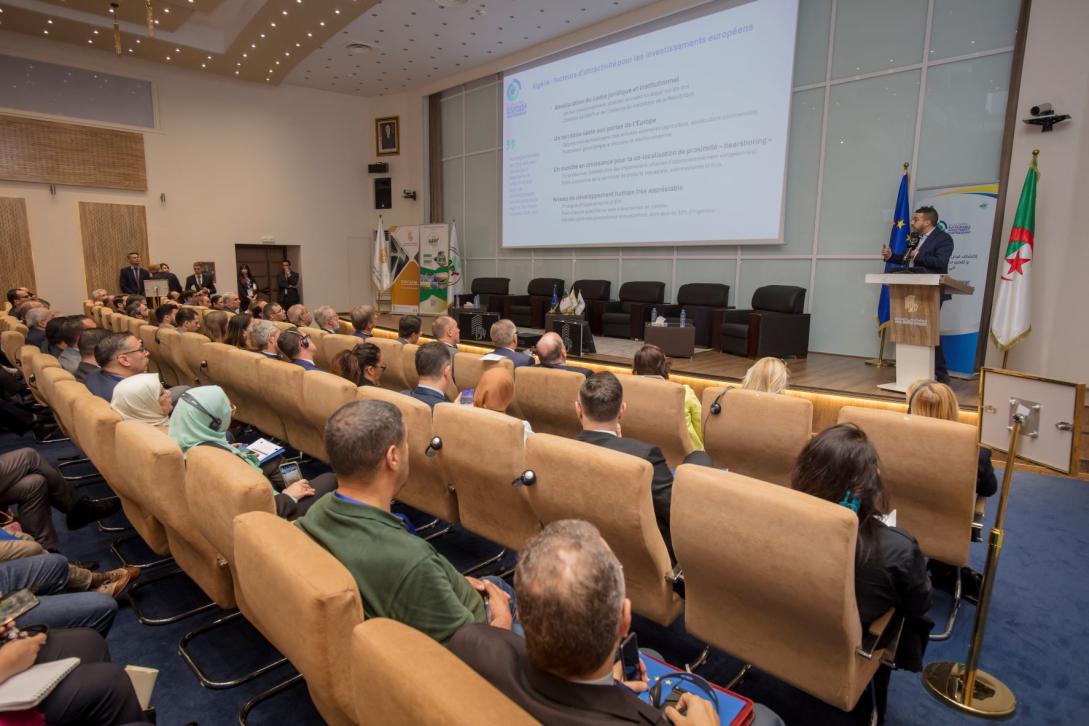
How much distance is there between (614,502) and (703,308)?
6.47 metres

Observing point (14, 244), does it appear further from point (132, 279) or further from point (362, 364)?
point (362, 364)

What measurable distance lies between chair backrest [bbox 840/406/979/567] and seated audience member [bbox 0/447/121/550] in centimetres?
366

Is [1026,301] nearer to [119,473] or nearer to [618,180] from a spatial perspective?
[618,180]

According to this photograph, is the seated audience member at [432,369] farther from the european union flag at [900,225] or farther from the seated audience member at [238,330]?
the european union flag at [900,225]

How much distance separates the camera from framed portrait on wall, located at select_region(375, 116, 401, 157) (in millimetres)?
13680

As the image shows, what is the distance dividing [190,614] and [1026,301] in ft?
22.2

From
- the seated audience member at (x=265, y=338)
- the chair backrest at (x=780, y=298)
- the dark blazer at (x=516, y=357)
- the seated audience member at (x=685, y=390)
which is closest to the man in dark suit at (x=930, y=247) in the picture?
the chair backrest at (x=780, y=298)

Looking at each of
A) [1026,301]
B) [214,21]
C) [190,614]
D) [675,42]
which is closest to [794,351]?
[1026,301]

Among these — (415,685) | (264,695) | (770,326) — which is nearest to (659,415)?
(264,695)

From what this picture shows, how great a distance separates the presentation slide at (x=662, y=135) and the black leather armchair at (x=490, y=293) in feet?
3.46

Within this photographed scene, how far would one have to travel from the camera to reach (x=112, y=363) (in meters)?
3.38

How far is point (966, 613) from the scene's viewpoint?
2.64 m

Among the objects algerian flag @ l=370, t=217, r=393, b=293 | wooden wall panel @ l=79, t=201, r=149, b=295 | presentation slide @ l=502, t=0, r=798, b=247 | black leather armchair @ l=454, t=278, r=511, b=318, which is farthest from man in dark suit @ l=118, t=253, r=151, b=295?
presentation slide @ l=502, t=0, r=798, b=247

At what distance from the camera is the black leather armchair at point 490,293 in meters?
10.8
